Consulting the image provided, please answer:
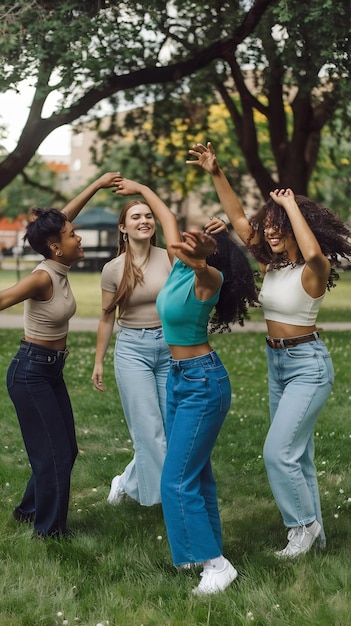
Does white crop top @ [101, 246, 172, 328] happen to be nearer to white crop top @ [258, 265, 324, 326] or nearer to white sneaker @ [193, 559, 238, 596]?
white crop top @ [258, 265, 324, 326]

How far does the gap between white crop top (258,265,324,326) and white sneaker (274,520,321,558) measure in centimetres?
114

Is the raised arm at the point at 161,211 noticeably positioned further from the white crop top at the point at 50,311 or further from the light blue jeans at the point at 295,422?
the light blue jeans at the point at 295,422

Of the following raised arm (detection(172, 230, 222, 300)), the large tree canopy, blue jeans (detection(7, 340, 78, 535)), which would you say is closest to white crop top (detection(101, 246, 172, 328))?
blue jeans (detection(7, 340, 78, 535))

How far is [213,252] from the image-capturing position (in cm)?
460

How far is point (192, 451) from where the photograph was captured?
4.78 metres

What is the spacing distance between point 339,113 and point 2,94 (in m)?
10.6

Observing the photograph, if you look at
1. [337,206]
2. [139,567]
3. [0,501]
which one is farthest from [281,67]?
[337,206]

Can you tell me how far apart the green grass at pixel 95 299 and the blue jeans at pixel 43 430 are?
14.2 meters

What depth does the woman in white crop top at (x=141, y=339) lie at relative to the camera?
241 inches

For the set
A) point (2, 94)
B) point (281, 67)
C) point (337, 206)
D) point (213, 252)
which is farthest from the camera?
point (337, 206)

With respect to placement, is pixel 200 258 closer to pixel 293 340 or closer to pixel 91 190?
pixel 293 340

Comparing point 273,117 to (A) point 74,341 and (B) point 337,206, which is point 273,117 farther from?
(B) point 337,206

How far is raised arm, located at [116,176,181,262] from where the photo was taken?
16.7ft

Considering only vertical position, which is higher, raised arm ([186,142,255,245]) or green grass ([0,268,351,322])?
raised arm ([186,142,255,245])
